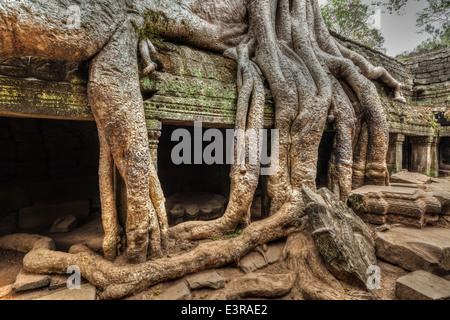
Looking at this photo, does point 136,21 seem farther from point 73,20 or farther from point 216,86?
point 216,86

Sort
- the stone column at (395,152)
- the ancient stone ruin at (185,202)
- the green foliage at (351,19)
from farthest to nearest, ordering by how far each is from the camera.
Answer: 1. the green foliage at (351,19)
2. the stone column at (395,152)
3. the ancient stone ruin at (185,202)

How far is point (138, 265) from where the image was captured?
2.20 meters

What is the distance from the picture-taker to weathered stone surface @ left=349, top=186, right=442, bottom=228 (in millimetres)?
2873

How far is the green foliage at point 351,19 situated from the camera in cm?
936

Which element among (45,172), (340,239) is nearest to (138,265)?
(340,239)

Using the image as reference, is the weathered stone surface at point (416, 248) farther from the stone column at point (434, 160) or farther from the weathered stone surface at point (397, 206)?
the stone column at point (434, 160)

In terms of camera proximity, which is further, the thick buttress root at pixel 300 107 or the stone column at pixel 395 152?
the stone column at pixel 395 152

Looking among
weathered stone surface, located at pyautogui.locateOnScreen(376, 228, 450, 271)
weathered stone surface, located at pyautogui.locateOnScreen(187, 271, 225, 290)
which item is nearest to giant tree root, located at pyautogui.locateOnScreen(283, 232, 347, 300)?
weathered stone surface, located at pyautogui.locateOnScreen(187, 271, 225, 290)

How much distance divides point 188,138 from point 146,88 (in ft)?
8.29

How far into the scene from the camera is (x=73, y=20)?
1.98m

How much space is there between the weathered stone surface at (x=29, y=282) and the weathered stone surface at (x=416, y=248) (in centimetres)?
384

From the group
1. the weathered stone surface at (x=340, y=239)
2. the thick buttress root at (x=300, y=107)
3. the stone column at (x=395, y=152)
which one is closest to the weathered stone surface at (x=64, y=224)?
the thick buttress root at (x=300, y=107)

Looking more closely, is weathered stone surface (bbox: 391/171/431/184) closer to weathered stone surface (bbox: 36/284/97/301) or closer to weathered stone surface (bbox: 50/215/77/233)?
weathered stone surface (bbox: 36/284/97/301)
